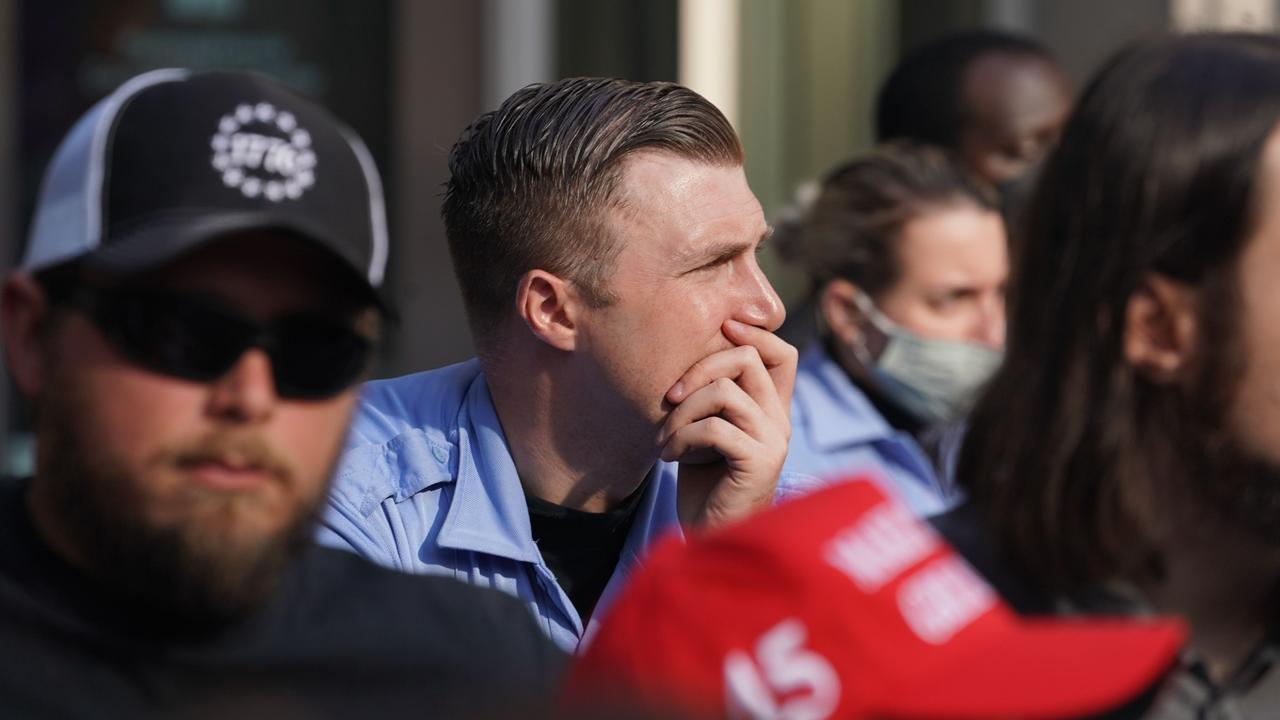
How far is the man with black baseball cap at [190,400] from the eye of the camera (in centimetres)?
197

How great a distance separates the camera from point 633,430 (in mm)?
3404

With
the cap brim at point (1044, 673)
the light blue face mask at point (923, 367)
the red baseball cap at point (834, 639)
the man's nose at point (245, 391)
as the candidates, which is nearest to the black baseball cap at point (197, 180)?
the man's nose at point (245, 391)

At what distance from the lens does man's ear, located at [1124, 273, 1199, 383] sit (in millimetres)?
2135

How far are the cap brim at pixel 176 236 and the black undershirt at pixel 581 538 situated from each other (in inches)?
56.2

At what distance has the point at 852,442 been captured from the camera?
4.91m

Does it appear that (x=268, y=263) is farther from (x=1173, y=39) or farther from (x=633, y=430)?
(x=633, y=430)

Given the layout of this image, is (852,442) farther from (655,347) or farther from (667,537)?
(667,537)

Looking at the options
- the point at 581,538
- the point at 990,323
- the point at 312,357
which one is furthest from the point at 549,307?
the point at 990,323

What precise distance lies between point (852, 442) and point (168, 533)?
3.14 meters

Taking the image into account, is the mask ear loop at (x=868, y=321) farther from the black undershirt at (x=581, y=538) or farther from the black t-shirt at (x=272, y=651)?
the black t-shirt at (x=272, y=651)

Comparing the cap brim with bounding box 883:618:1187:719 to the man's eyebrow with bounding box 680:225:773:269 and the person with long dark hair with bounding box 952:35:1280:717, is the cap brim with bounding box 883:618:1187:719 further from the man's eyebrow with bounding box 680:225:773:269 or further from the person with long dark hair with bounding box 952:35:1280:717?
the man's eyebrow with bounding box 680:225:773:269

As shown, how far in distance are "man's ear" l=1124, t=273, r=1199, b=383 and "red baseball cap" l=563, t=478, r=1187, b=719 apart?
1.55 feet

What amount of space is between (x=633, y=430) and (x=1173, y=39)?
1.46 meters

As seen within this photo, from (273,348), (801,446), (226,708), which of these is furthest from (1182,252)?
(801,446)
